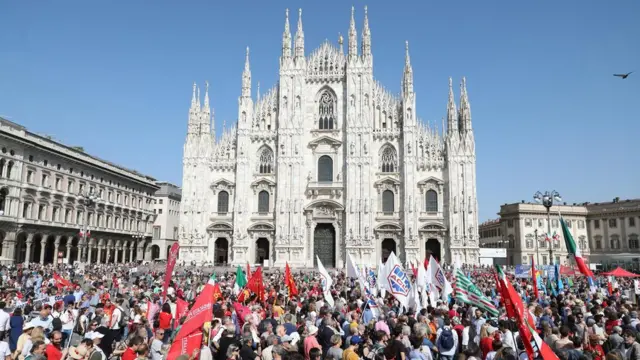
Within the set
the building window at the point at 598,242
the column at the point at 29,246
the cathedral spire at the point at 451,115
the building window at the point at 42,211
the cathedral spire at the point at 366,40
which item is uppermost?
the cathedral spire at the point at 366,40

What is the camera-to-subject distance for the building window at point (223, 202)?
5006cm

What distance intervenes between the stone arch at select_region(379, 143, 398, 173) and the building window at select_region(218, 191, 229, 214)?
52.8ft

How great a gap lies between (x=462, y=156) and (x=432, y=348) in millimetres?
39942

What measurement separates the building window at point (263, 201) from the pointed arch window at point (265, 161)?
2.16 meters

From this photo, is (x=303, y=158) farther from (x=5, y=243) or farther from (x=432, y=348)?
(x=432, y=348)

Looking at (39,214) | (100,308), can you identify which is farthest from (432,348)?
(39,214)

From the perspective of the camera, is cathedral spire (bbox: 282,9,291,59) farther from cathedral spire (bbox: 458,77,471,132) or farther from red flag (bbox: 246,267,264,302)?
red flag (bbox: 246,267,264,302)

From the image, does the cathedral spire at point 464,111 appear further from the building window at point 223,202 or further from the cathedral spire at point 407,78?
the building window at point 223,202

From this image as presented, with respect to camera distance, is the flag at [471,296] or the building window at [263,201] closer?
the flag at [471,296]

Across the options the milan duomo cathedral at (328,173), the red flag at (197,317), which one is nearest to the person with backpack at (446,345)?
the red flag at (197,317)

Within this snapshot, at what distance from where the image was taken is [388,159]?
161 ft

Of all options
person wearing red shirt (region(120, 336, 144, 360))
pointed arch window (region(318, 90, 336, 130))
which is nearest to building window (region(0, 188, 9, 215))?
pointed arch window (region(318, 90, 336, 130))

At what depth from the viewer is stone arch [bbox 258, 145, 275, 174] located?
49938mm

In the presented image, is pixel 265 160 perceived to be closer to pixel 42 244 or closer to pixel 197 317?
pixel 42 244
